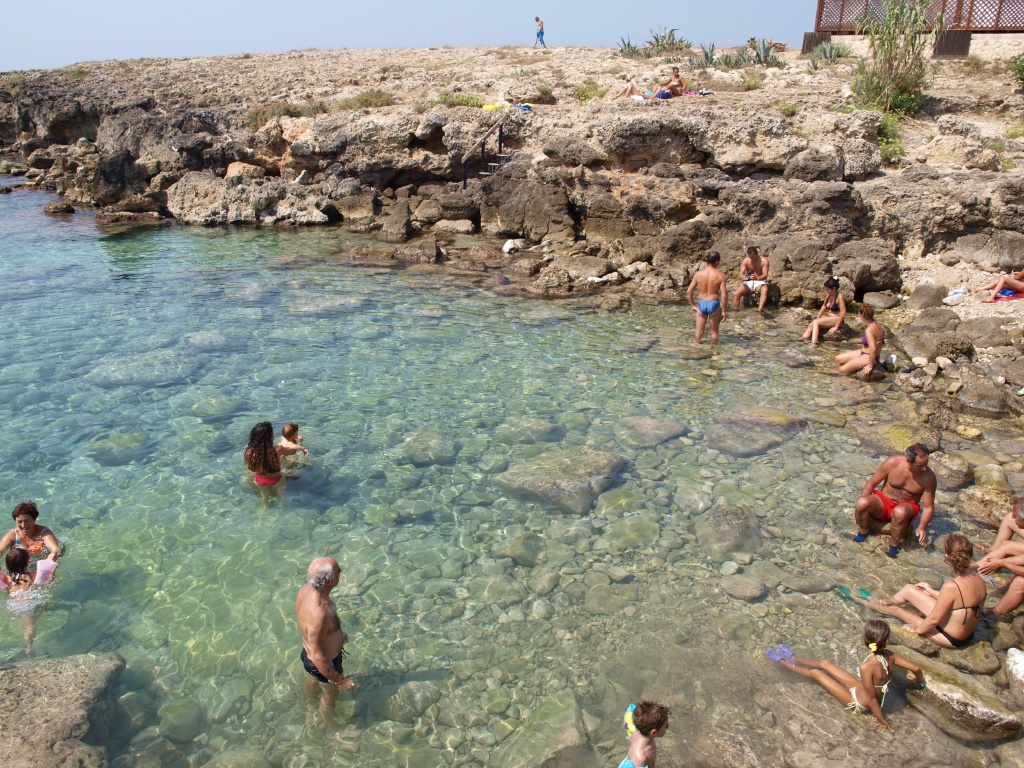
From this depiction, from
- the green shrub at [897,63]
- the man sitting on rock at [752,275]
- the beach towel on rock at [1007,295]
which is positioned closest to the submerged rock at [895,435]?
the man sitting on rock at [752,275]

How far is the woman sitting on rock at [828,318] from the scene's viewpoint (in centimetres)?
1304

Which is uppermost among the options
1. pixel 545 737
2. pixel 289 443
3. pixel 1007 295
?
pixel 1007 295

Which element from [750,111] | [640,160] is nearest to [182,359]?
[640,160]

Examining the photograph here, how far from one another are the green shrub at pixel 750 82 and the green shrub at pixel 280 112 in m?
16.2

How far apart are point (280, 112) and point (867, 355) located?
2465 centimetres

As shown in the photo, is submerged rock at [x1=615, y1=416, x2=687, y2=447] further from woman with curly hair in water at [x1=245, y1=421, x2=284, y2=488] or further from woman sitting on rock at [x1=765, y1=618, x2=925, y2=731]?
woman with curly hair in water at [x1=245, y1=421, x2=284, y2=488]

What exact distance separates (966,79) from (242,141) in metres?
25.8

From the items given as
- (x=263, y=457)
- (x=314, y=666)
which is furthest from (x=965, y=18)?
(x=314, y=666)

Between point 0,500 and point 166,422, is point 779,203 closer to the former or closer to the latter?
point 166,422

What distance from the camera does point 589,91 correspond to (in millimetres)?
24281

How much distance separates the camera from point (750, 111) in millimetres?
18906

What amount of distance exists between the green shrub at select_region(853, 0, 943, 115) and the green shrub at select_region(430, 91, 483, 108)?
12.6 m

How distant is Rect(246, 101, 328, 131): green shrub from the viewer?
2738 cm

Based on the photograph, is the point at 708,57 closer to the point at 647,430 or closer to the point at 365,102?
the point at 365,102
